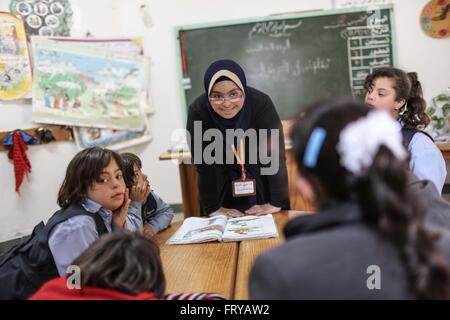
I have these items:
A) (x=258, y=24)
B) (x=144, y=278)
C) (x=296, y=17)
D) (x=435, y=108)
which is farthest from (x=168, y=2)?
(x=144, y=278)

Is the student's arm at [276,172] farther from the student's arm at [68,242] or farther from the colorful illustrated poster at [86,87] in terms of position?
A: the colorful illustrated poster at [86,87]

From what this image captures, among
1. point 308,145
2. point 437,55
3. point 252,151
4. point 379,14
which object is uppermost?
point 379,14

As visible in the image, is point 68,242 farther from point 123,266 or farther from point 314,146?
point 314,146

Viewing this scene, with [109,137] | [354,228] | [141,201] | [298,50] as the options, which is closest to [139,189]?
[141,201]

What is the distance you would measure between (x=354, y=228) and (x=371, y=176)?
94 millimetres

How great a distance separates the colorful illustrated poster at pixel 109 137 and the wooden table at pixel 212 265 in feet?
7.40

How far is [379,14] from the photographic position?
3799mm

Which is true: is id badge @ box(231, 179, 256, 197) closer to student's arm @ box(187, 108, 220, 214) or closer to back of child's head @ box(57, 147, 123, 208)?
student's arm @ box(187, 108, 220, 214)

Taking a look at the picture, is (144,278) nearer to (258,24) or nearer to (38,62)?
(38,62)

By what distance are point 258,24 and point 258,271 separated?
3.48 m

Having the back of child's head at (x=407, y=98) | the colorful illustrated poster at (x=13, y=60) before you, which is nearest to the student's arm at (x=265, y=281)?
the back of child's head at (x=407, y=98)

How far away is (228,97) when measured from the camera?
2127 millimetres

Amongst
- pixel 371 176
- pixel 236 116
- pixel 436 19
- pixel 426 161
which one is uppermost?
pixel 436 19
